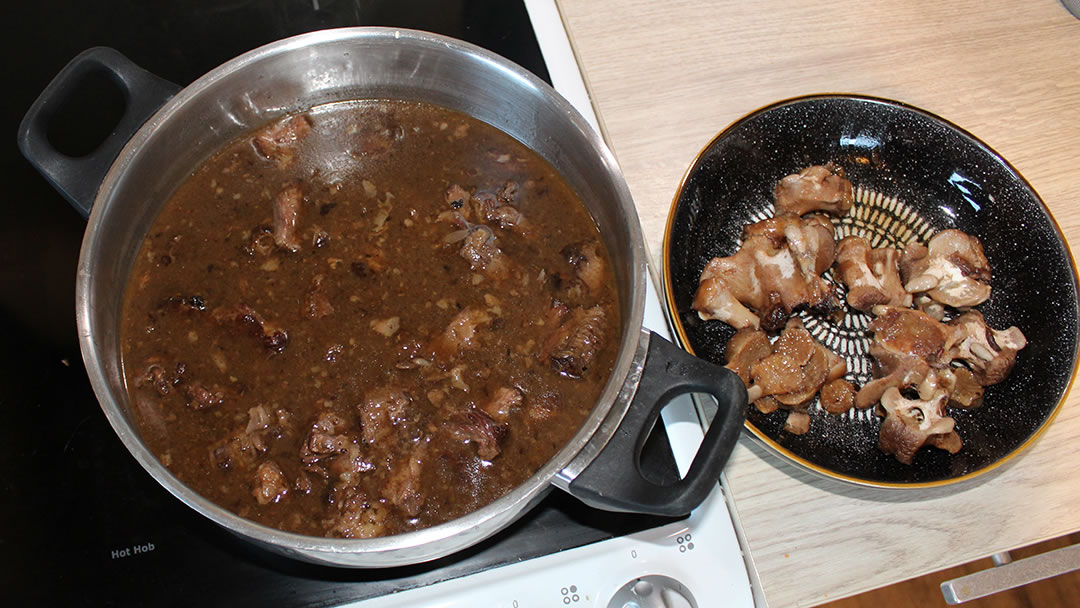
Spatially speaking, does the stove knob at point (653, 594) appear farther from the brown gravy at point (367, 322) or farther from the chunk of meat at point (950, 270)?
the chunk of meat at point (950, 270)

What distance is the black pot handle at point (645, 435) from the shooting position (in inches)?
33.6

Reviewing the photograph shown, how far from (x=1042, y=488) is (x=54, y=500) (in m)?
1.45

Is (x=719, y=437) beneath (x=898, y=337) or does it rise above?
above

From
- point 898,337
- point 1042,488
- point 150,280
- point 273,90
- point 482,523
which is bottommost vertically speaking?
point 1042,488

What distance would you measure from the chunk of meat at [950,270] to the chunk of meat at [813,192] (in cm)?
14

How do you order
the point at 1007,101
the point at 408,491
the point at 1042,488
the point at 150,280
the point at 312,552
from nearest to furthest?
the point at 312,552
the point at 408,491
the point at 150,280
the point at 1042,488
the point at 1007,101

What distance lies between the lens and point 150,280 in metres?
1.07

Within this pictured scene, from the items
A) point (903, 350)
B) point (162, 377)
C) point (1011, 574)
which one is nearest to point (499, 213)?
point (162, 377)

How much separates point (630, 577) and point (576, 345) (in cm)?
32

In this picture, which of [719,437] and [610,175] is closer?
[719,437]

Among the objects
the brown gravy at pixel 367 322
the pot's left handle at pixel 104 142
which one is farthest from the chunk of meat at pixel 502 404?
the pot's left handle at pixel 104 142

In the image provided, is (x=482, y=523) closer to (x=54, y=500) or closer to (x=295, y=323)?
(x=295, y=323)

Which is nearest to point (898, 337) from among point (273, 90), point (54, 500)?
point (273, 90)

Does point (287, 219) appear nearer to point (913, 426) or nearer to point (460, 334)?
point (460, 334)
